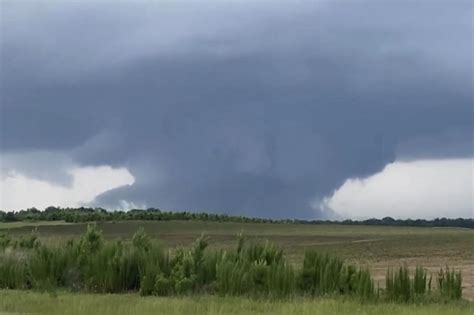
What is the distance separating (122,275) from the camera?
2361 cm

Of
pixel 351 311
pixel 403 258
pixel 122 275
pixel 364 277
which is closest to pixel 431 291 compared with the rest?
pixel 364 277

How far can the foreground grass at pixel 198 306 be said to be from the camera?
1833cm

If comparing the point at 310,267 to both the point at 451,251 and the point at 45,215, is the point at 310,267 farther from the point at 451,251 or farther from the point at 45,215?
the point at 45,215

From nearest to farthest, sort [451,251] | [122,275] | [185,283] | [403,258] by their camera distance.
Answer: [185,283] → [122,275] → [403,258] → [451,251]

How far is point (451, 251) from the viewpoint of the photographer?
1681 inches

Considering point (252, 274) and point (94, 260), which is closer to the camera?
point (252, 274)

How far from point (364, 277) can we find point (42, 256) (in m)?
9.75

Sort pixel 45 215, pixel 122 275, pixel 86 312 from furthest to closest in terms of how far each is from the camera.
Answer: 1. pixel 45 215
2. pixel 122 275
3. pixel 86 312

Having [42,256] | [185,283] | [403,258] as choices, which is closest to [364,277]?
[185,283]

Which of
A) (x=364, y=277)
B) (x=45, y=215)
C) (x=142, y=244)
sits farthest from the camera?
(x=45, y=215)

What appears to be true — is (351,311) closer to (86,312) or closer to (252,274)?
(252,274)

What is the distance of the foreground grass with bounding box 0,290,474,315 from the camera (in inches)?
722

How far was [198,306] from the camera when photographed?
19.1m

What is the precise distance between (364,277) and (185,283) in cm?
471
